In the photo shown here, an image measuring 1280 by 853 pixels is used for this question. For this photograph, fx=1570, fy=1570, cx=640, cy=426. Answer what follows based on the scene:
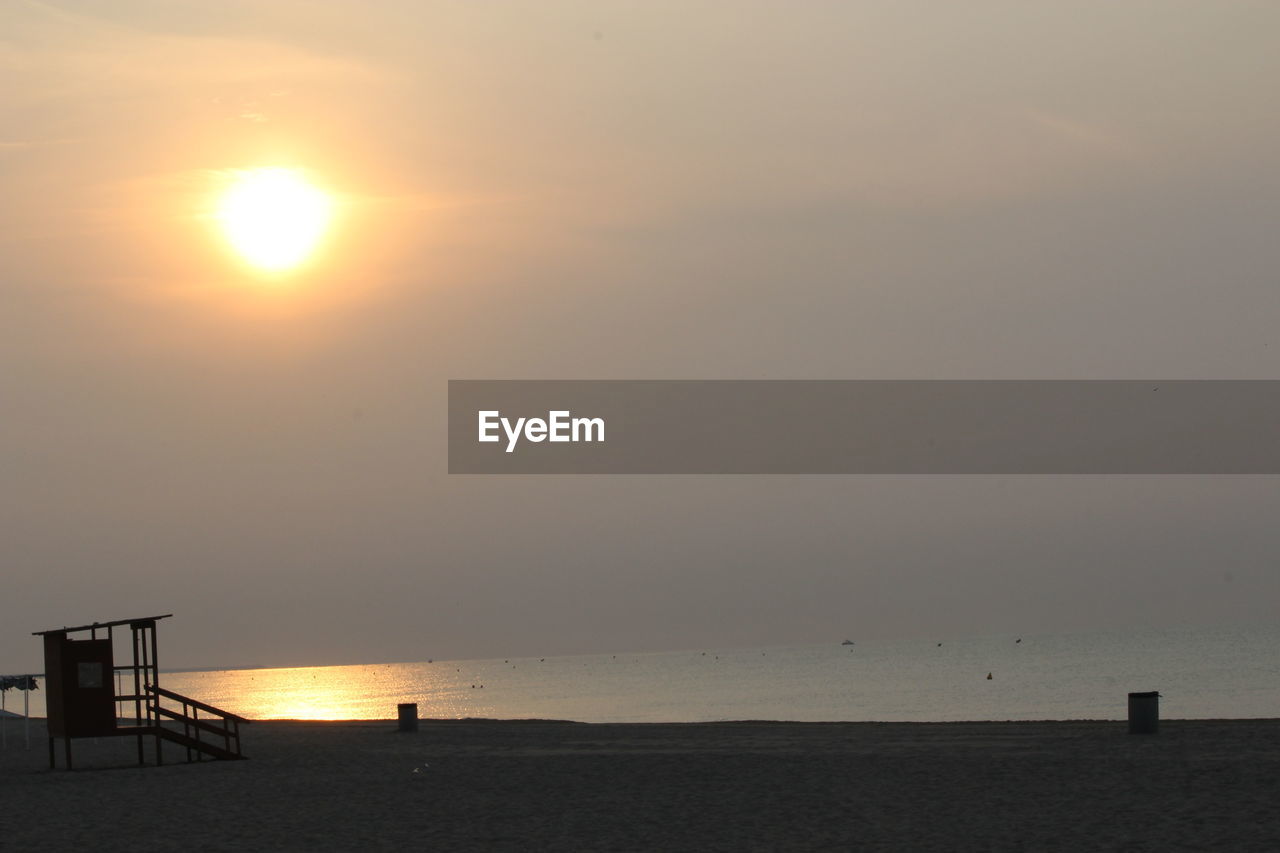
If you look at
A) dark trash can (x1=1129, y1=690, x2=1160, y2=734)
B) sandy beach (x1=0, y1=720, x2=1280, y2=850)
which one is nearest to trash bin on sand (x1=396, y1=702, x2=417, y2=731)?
sandy beach (x1=0, y1=720, x2=1280, y2=850)

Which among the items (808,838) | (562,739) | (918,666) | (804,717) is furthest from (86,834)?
(918,666)

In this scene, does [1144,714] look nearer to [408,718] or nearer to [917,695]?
[408,718]

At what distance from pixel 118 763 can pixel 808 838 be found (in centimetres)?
1866

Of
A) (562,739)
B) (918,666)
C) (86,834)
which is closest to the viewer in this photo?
(86,834)

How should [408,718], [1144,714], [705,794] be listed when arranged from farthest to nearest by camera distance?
[408,718] < [1144,714] < [705,794]

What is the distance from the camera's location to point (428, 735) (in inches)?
1474

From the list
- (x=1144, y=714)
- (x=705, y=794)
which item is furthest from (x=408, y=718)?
(x=705, y=794)

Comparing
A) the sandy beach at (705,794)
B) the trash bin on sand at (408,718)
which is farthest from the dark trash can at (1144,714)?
the trash bin on sand at (408,718)

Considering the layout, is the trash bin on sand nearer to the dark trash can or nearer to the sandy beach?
the sandy beach

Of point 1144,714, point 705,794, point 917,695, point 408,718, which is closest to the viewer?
point 705,794

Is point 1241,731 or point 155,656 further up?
point 155,656

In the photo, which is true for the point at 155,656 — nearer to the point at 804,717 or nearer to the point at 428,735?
the point at 428,735

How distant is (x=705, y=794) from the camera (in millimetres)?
21359

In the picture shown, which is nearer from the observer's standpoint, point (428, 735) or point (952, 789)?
point (952, 789)
